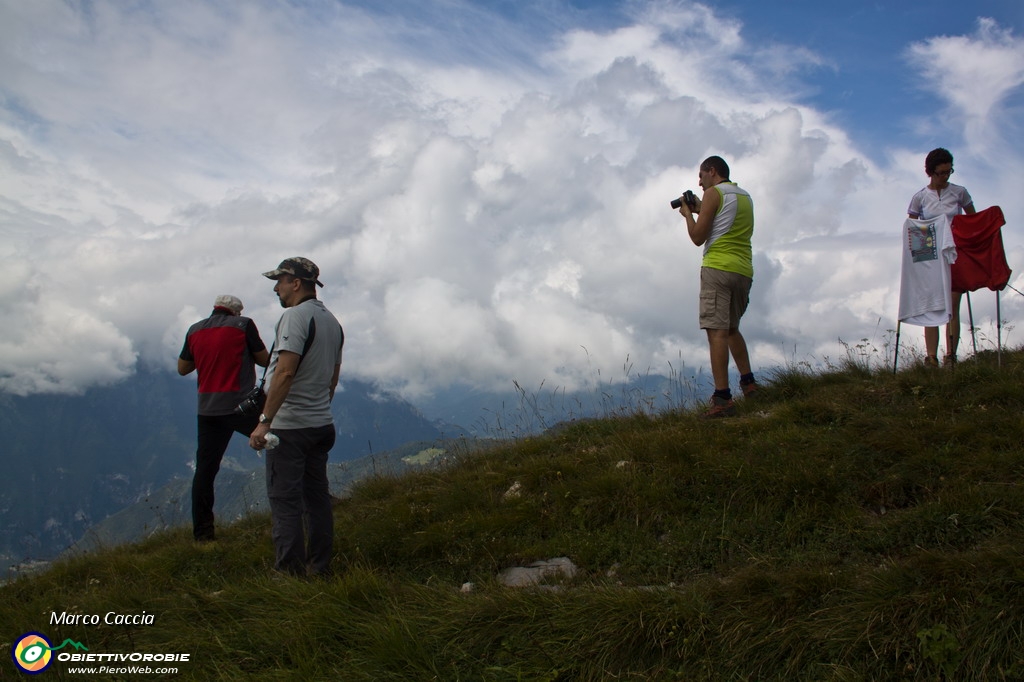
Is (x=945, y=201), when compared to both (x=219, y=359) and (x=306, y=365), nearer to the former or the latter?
(x=306, y=365)

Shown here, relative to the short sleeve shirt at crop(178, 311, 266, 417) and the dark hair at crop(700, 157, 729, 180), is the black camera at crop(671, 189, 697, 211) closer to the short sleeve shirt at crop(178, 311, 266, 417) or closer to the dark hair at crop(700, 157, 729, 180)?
the dark hair at crop(700, 157, 729, 180)

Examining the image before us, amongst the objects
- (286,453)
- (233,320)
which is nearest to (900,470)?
(286,453)

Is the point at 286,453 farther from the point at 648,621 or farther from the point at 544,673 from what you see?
the point at 648,621

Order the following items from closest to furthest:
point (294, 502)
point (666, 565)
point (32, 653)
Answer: point (32, 653) < point (666, 565) < point (294, 502)

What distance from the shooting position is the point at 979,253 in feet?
23.3

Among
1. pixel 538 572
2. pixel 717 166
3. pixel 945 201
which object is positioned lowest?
pixel 538 572

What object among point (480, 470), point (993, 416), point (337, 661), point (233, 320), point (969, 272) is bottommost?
point (337, 661)

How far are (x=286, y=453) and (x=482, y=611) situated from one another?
6.91 feet

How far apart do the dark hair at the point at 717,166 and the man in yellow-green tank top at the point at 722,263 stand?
0.01 m

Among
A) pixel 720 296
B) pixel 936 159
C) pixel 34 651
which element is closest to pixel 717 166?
pixel 720 296

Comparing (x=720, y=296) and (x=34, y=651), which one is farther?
(x=720, y=296)

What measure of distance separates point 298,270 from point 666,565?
3582mm

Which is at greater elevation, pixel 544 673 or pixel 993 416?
pixel 993 416

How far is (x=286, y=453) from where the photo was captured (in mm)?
4988
